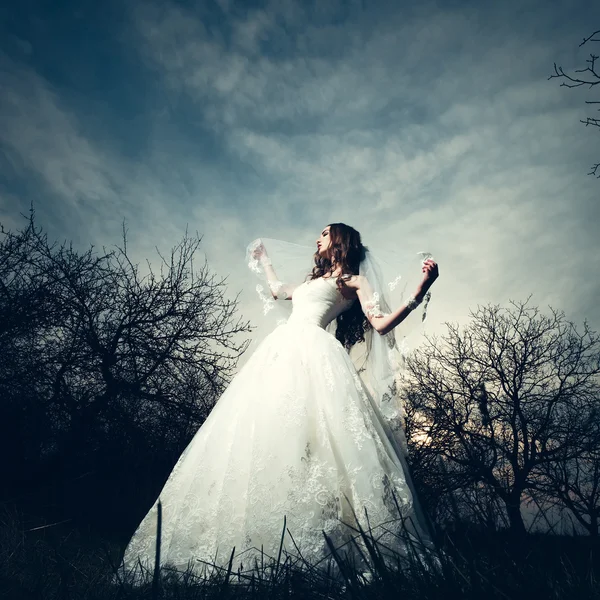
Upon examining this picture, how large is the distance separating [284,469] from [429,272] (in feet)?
7.06

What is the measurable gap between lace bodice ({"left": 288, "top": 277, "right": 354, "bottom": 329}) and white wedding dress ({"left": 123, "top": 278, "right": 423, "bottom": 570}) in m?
0.64

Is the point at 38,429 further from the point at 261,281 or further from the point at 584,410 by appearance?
the point at 584,410

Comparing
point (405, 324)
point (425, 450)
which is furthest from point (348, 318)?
point (425, 450)

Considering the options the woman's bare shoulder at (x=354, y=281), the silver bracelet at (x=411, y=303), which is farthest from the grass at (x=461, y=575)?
the woman's bare shoulder at (x=354, y=281)

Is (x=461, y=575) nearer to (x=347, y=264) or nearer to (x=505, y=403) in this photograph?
(x=347, y=264)

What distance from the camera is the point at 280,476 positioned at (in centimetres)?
234

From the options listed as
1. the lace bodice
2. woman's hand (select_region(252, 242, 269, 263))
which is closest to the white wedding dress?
the lace bodice

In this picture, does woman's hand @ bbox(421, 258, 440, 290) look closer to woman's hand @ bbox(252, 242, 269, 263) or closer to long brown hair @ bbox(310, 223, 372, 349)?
long brown hair @ bbox(310, 223, 372, 349)

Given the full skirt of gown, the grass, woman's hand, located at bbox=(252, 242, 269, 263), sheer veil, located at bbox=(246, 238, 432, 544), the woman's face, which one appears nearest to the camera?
the grass

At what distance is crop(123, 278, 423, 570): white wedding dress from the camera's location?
2.20 meters

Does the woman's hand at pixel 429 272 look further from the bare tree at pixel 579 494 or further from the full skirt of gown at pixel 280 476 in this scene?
the bare tree at pixel 579 494

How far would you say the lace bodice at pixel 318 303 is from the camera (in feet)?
11.9

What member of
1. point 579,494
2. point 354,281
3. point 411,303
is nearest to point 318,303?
point 354,281

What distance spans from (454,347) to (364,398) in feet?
42.4
